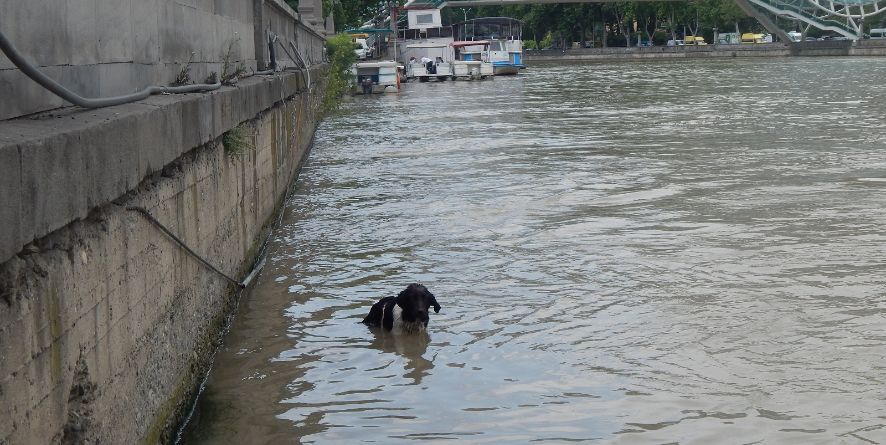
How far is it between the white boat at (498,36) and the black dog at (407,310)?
5808 cm

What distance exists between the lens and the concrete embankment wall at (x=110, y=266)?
3.75m

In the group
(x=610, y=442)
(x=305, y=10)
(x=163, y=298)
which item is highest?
(x=305, y=10)

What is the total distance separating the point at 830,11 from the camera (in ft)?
317

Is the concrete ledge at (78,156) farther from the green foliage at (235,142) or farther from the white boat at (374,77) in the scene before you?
the white boat at (374,77)

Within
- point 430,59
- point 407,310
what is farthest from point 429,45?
point 407,310

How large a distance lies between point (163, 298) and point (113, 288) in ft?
3.69

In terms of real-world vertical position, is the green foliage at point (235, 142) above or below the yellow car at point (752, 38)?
below

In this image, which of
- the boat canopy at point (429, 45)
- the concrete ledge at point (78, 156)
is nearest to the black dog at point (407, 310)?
the concrete ledge at point (78, 156)

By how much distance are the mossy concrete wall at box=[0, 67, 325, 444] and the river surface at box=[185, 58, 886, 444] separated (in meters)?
0.59

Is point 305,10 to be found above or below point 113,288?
above

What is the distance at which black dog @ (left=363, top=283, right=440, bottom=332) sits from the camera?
8031mm

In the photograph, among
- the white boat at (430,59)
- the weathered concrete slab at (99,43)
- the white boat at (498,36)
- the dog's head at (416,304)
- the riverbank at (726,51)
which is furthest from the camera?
the riverbank at (726,51)

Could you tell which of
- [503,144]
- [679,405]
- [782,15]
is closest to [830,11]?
[782,15]

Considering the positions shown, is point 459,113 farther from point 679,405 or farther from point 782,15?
point 782,15
